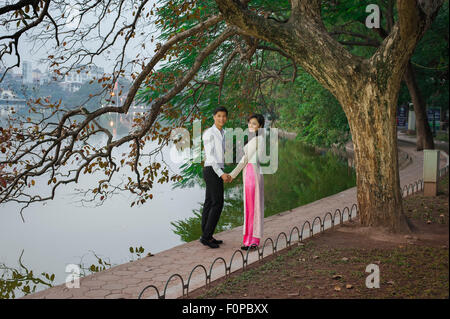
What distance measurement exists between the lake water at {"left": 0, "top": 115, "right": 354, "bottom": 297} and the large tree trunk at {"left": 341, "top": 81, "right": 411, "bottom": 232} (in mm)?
4955

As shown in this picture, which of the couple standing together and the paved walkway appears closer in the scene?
the paved walkway

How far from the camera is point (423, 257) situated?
620 centimetres

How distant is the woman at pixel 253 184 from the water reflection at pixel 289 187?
4299mm

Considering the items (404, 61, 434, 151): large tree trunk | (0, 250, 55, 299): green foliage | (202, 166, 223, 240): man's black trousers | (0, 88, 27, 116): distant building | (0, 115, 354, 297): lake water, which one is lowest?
(0, 250, 55, 299): green foliage

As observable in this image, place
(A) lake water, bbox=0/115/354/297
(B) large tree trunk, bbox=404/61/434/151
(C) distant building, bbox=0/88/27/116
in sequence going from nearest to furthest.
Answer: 1. (C) distant building, bbox=0/88/27/116
2. (A) lake water, bbox=0/115/354/297
3. (B) large tree trunk, bbox=404/61/434/151

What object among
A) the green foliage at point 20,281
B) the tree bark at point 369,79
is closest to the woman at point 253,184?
the tree bark at point 369,79

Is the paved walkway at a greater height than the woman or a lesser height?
lesser

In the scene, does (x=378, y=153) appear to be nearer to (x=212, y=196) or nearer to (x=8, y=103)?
(x=212, y=196)

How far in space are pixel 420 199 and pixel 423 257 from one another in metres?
4.81

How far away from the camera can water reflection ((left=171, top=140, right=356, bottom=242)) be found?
12900mm

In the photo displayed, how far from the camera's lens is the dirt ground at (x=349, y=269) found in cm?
504

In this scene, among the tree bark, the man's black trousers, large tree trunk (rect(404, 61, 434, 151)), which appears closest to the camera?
the man's black trousers

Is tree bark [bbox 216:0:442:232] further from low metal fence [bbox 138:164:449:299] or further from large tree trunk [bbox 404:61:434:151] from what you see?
large tree trunk [bbox 404:61:434:151]

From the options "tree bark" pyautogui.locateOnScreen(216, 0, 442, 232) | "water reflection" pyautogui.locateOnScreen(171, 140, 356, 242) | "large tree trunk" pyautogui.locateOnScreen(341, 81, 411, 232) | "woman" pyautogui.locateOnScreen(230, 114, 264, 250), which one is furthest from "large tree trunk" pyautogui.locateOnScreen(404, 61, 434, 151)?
"woman" pyautogui.locateOnScreen(230, 114, 264, 250)
